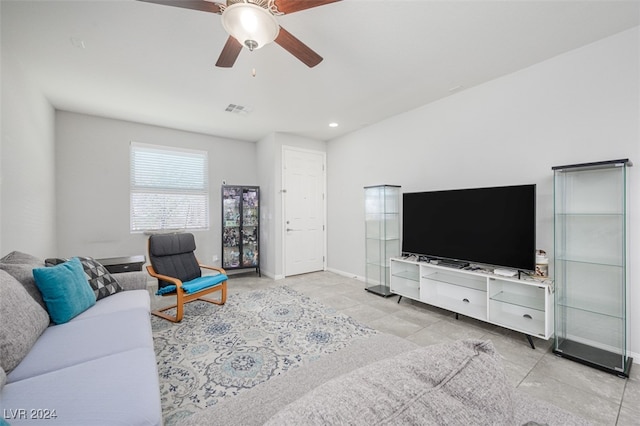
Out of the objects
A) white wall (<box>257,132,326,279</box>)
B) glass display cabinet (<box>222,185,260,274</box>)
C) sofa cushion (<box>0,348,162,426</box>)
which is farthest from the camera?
glass display cabinet (<box>222,185,260,274</box>)

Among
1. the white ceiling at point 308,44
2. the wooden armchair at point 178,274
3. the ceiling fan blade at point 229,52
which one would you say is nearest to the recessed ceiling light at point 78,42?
the white ceiling at point 308,44

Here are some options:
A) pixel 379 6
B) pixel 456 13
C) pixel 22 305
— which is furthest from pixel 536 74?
pixel 22 305

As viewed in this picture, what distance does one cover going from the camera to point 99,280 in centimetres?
245

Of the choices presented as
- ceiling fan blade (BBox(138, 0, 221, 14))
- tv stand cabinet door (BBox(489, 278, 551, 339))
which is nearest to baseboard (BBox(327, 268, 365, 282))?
tv stand cabinet door (BBox(489, 278, 551, 339))

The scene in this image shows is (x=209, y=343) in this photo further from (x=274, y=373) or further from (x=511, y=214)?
(x=511, y=214)

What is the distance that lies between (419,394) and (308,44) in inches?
104

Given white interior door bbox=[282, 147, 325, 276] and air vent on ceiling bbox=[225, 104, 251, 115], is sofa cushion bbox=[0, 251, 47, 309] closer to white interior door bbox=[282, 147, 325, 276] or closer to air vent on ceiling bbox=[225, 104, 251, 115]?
air vent on ceiling bbox=[225, 104, 251, 115]

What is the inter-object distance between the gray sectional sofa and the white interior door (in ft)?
10.1

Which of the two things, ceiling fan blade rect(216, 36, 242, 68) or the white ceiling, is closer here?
ceiling fan blade rect(216, 36, 242, 68)

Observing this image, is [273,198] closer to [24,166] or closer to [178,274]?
[178,274]

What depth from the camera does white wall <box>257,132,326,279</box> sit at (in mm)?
4879

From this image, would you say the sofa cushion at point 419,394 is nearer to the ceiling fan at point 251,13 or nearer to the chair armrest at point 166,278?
the ceiling fan at point 251,13

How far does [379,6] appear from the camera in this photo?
1.94m

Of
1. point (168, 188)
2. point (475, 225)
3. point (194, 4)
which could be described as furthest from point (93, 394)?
point (168, 188)
